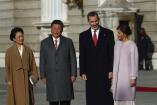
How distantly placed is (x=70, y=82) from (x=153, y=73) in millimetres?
15230

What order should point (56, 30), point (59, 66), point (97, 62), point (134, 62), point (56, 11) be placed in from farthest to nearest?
1. point (56, 11)
2. point (97, 62)
3. point (59, 66)
4. point (56, 30)
5. point (134, 62)

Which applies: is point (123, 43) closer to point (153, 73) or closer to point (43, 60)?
point (43, 60)

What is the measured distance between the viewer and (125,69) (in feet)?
37.2

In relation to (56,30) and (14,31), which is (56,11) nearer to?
(14,31)

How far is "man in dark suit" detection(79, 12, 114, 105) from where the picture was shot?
39.2 ft

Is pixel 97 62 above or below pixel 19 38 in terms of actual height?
below

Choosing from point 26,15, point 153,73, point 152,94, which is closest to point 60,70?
point 152,94

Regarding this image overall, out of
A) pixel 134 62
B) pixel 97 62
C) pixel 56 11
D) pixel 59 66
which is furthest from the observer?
pixel 56 11

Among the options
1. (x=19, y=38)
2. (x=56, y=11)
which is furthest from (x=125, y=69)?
(x=56, y=11)

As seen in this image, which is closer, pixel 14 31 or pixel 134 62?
pixel 134 62

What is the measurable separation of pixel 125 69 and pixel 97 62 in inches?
30.1

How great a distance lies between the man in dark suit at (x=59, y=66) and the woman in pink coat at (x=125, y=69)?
2.79 ft

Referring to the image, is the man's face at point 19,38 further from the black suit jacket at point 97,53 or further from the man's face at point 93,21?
the man's face at point 93,21

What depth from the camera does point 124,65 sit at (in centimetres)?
1135
